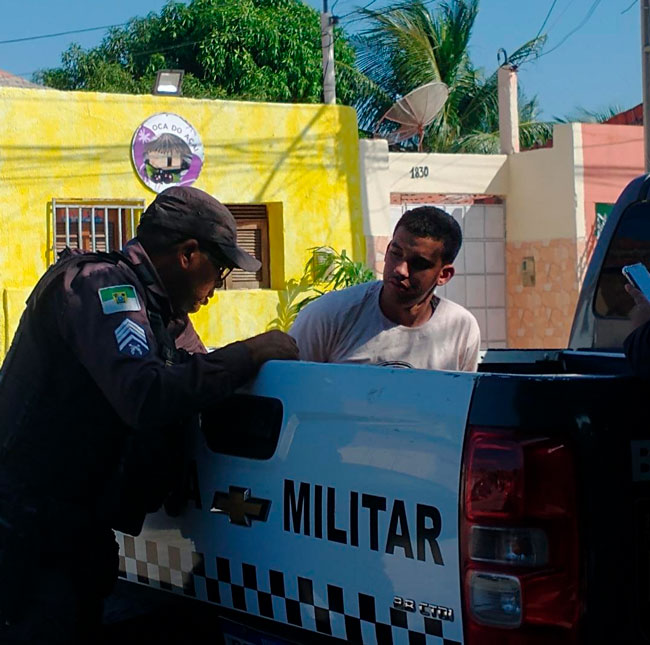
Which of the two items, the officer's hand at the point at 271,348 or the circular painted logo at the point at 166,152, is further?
the circular painted logo at the point at 166,152

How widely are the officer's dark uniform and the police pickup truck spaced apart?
0.82 ft

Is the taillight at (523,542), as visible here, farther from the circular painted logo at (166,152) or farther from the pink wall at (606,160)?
the pink wall at (606,160)

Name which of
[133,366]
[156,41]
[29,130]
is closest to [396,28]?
[156,41]

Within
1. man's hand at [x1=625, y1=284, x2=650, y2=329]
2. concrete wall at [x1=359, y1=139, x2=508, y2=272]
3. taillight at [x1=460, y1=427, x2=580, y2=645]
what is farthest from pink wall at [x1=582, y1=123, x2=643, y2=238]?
taillight at [x1=460, y1=427, x2=580, y2=645]

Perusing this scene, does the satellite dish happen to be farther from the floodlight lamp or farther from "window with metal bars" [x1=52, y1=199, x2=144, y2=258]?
"window with metal bars" [x1=52, y1=199, x2=144, y2=258]

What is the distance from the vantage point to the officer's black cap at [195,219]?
290 cm

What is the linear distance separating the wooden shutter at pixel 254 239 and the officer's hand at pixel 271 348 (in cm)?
1135

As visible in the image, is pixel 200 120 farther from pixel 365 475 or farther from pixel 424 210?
pixel 365 475

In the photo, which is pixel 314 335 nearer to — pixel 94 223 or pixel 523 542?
pixel 523 542

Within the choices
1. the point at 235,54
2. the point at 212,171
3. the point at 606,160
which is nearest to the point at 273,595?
the point at 212,171

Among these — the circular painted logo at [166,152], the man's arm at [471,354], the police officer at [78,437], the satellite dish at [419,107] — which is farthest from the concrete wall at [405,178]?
the police officer at [78,437]

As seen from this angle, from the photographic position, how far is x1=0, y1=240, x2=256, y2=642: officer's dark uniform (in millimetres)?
2656

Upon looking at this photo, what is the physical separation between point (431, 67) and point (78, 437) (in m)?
22.3

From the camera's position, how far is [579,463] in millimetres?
2059
